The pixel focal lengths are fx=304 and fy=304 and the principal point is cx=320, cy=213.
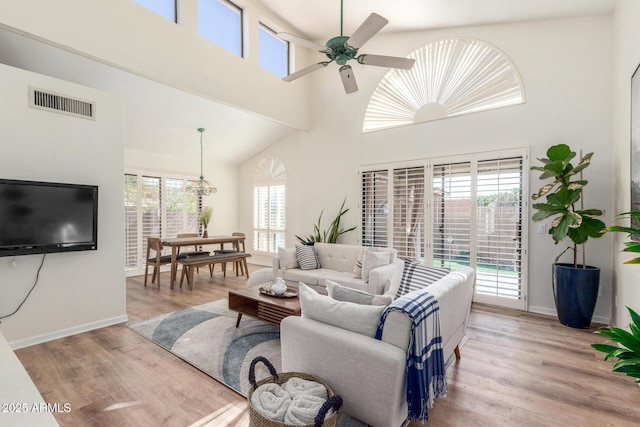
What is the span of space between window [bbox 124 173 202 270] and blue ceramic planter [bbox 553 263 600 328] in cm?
674

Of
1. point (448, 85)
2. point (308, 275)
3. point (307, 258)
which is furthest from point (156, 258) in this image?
point (448, 85)

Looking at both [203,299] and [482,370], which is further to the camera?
[203,299]

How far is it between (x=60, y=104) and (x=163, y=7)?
2027 millimetres

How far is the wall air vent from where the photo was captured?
9.80 feet

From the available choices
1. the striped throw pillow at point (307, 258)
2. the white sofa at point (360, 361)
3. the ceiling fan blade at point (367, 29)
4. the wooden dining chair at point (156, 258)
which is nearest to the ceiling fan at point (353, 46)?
the ceiling fan blade at point (367, 29)

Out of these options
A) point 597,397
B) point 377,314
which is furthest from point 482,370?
point 377,314

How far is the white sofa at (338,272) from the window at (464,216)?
2.78 feet

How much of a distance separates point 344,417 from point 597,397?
1851mm

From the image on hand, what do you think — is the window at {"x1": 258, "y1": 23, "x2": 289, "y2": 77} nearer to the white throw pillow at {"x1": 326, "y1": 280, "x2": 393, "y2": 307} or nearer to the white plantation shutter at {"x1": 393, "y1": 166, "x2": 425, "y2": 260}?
A: the white plantation shutter at {"x1": 393, "y1": 166, "x2": 425, "y2": 260}

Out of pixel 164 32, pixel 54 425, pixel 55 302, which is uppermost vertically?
pixel 164 32

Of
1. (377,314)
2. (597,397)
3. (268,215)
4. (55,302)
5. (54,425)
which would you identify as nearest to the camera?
(54,425)

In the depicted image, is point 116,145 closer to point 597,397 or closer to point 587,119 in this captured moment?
point 597,397

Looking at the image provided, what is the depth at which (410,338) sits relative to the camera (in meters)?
1.62

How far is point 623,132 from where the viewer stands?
2969 millimetres
